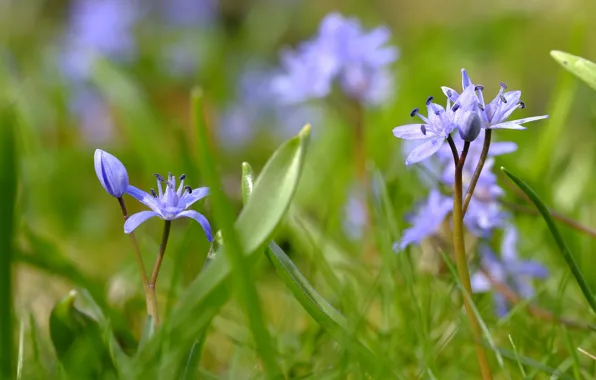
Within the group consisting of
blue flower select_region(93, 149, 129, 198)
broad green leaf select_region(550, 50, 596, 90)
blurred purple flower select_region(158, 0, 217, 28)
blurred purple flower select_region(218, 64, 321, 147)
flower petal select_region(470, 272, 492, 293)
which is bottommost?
blurred purple flower select_region(218, 64, 321, 147)

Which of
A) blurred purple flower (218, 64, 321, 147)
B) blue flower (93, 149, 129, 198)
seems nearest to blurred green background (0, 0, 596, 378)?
blurred purple flower (218, 64, 321, 147)

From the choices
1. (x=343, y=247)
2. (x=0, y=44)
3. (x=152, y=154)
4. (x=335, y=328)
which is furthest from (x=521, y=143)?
(x=0, y=44)

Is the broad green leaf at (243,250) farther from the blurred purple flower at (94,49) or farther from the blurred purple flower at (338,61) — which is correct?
the blurred purple flower at (94,49)

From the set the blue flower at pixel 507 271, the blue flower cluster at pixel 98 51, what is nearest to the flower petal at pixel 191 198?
the blue flower at pixel 507 271

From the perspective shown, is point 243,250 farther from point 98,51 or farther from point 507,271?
point 98,51

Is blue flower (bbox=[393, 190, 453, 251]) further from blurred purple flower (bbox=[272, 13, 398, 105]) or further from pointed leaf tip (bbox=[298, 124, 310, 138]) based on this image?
blurred purple flower (bbox=[272, 13, 398, 105])

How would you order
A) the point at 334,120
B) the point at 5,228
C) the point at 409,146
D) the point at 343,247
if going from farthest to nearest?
the point at 334,120 < the point at 343,247 < the point at 409,146 < the point at 5,228

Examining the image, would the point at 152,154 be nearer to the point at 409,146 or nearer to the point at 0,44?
the point at 409,146
